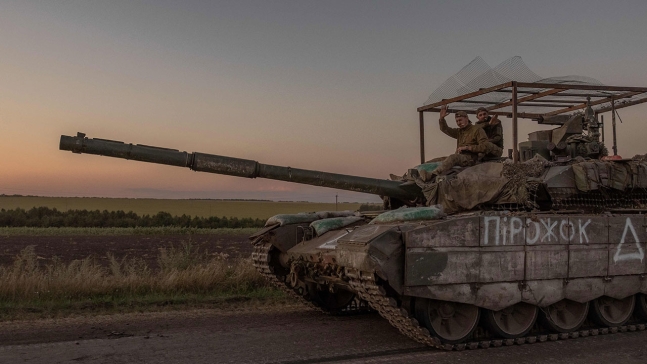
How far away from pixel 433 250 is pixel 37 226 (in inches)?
1622

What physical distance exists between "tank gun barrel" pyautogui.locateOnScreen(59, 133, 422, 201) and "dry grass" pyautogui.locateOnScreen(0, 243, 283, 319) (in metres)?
2.58

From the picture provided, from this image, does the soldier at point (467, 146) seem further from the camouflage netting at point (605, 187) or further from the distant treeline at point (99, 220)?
the distant treeline at point (99, 220)

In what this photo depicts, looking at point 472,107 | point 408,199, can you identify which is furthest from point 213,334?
point 472,107

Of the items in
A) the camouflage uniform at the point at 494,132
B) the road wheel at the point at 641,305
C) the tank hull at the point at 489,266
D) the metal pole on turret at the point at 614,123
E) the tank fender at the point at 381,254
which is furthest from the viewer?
the metal pole on turret at the point at 614,123

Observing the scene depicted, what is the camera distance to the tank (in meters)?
7.33

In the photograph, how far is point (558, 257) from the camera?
816cm

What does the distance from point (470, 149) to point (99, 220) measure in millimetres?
39950

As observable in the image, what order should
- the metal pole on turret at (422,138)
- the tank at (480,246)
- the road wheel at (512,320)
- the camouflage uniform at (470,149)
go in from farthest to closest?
the metal pole on turret at (422,138), the camouflage uniform at (470,149), the road wheel at (512,320), the tank at (480,246)

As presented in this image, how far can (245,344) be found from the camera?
740 cm

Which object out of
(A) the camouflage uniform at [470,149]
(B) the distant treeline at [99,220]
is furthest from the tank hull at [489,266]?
(B) the distant treeline at [99,220]

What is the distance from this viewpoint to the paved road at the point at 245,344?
22.3 ft

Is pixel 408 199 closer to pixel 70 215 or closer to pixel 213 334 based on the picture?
pixel 213 334

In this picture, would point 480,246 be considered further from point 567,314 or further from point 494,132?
point 494,132

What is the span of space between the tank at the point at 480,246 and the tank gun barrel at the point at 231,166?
2cm
